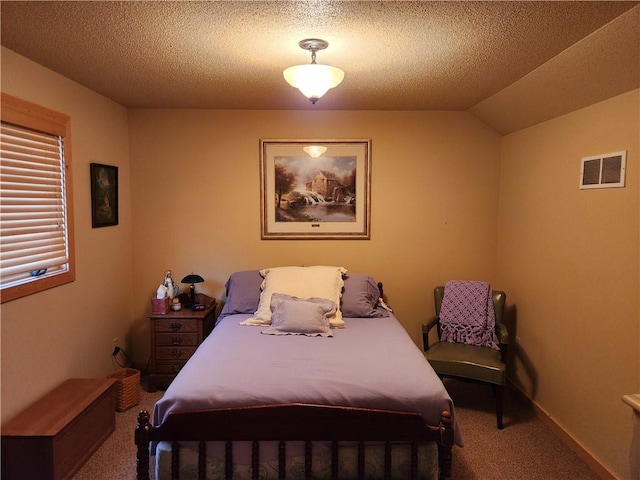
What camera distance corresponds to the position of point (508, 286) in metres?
3.96

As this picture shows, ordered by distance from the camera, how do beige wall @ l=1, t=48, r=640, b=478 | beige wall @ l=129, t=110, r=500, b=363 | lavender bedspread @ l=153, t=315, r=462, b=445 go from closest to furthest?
lavender bedspread @ l=153, t=315, r=462, b=445 < beige wall @ l=1, t=48, r=640, b=478 < beige wall @ l=129, t=110, r=500, b=363

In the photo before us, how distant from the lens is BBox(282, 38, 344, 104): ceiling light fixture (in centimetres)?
233

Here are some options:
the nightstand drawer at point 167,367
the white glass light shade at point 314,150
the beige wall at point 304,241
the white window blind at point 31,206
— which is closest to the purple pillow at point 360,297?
the beige wall at point 304,241

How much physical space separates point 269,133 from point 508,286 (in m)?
2.48

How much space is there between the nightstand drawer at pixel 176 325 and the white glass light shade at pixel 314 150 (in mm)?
1738

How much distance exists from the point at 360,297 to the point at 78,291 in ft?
6.72

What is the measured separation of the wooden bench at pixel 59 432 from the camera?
7.77 feet

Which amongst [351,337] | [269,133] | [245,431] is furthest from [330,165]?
[245,431]

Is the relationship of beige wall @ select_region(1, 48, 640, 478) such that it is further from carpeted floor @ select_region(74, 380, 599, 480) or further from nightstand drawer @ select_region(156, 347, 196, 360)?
nightstand drawer @ select_region(156, 347, 196, 360)

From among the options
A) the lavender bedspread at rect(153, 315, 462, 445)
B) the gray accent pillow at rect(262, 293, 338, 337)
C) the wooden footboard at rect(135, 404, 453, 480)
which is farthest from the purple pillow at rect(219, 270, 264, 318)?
the wooden footboard at rect(135, 404, 453, 480)

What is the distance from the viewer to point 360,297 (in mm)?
3598

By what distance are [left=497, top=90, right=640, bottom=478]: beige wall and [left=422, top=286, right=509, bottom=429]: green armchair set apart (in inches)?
10.8

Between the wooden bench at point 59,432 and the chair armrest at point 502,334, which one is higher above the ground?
the chair armrest at point 502,334

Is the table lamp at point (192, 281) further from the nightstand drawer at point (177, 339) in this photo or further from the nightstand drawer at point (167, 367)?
the nightstand drawer at point (167, 367)
